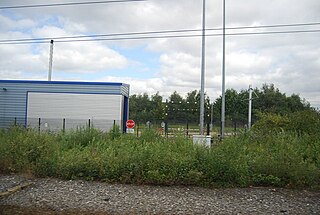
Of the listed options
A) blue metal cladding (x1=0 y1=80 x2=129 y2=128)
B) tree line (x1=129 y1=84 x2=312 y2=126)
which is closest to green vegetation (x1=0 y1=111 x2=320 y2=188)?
blue metal cladding (x1=0 y1=80 x2=129 y2=128)

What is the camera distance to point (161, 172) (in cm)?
820

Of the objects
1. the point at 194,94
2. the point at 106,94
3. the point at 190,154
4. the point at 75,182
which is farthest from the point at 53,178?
the point at 194,94

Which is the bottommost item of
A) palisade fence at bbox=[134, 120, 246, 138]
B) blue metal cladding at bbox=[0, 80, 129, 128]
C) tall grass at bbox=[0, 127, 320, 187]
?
tall grass at bbox=[0, 127, 320, 187]

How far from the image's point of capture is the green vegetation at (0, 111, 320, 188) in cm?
817

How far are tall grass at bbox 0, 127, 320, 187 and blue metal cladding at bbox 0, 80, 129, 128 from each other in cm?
1628

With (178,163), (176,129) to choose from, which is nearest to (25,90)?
(176,129)

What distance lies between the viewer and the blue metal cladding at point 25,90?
2619cm

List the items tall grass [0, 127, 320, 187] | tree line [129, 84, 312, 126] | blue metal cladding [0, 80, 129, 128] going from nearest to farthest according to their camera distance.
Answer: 1. tall grass [0, 127, 320, 187]
2. blue metal cladding [0, 80, 129, 128]
3. tree line [129, 84, 312, 126]

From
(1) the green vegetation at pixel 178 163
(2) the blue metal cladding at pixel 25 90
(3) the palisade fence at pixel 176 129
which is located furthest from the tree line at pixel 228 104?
(1) the green vegetation at pixel 178 163

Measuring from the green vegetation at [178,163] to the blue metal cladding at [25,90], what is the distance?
16.1m

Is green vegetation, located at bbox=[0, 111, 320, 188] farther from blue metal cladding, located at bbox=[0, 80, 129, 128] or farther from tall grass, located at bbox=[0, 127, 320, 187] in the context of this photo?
blue metal cladding, located at bbox=[0, 80, 129, 128]

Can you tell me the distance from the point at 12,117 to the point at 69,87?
5.29 metres

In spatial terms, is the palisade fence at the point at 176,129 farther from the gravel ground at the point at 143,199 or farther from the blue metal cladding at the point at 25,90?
the blue metal cladding at the point at 25,90

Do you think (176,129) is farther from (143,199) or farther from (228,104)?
(228,104)
